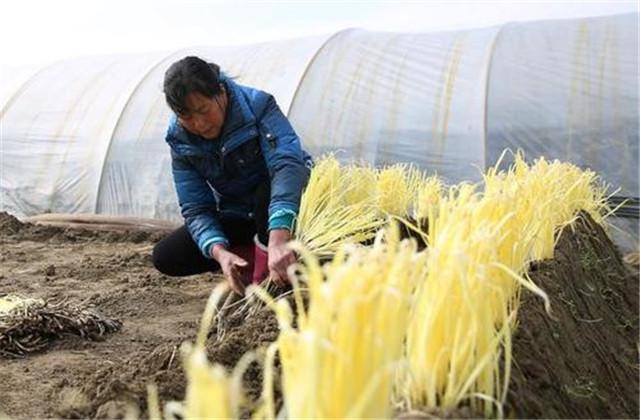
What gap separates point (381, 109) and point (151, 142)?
7.12 feet

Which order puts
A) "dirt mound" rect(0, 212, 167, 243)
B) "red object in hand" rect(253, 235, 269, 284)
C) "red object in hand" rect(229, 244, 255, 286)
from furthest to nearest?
1. "dirt mound" rect(0, 212, 167, 243)
2. "red object in hand" rect(229, 244, 255, 286)
3. "red object in hand" rect(253, 235, 269, 284)

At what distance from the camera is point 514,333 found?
165 centimetres

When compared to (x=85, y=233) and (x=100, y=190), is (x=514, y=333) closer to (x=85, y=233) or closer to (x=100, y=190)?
(x=85, y=233)

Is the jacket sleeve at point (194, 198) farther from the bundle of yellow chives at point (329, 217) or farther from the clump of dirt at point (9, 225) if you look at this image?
the clump of dirt at point (9, 225)

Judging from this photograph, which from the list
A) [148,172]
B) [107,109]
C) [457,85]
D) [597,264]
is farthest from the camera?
[107,109]

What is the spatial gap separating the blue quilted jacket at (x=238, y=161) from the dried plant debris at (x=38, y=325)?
0.69m

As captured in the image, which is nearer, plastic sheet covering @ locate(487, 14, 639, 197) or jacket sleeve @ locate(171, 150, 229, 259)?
jacket sleeve @ locate(171, 150, 229, 259)

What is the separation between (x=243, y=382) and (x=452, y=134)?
15.7 feet

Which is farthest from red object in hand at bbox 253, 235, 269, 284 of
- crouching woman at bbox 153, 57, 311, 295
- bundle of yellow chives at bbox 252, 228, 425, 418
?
bundle of yellow chives at bbox 252, 228, 425, 418

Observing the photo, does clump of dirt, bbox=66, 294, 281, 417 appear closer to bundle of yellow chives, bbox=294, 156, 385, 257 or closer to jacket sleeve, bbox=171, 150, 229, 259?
bundle of yellow chives, bbox=294, 156, 385, 257

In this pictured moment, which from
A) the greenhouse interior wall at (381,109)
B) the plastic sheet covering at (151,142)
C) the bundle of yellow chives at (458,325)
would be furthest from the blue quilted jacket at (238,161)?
the plastic sheet covering at (151,142)

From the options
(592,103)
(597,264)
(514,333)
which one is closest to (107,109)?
(592,103)

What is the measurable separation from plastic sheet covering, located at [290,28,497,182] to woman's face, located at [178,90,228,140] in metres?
3.66

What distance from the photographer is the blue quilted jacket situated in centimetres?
273
